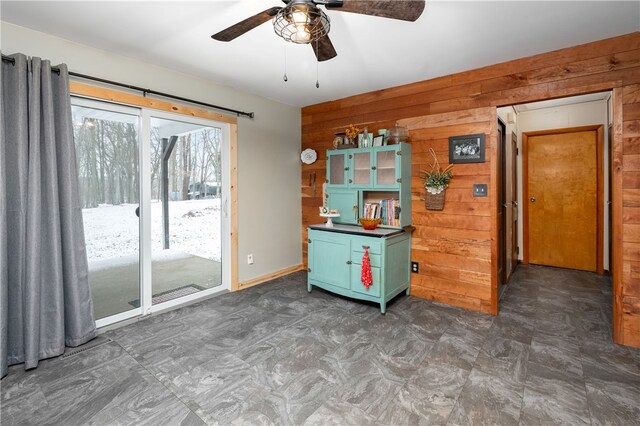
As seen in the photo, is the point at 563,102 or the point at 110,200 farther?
the point at 563,102

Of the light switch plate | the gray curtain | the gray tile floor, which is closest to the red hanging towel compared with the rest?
the gray tile floor

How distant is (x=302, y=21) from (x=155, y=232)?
8.17 ft

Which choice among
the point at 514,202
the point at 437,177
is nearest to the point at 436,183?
the point at 437,177

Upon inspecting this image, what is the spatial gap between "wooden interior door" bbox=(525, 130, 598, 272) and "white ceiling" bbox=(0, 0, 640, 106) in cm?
257

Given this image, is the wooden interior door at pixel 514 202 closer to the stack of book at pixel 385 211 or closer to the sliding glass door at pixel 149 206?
the stack of book at pixel 385 211

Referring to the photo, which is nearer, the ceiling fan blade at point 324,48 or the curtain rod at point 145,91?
the ceiling fan blade at point 324,48

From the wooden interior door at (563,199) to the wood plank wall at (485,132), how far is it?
8.00 ft

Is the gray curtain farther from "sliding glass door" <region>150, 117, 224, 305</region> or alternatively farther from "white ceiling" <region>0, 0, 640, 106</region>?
"sliding glass door" <region>150, 117, 224, 305</region>

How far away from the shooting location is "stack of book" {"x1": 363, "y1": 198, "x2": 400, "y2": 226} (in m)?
Result: 3.42

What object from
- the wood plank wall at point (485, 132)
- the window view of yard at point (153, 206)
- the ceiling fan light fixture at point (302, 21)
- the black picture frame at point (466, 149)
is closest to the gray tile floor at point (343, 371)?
the wood plank wall at point (485, 132)

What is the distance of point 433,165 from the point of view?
11.1ft

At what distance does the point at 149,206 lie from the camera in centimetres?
298

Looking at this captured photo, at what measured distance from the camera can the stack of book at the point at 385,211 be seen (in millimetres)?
3416

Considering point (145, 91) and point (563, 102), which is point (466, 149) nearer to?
point (563, 102)
